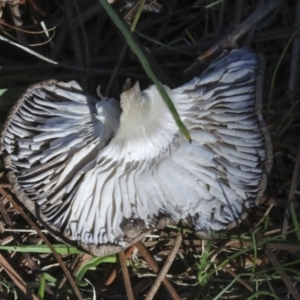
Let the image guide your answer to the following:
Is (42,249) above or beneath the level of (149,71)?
beneath

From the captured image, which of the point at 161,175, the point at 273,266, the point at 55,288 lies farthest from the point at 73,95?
the point at 273,266

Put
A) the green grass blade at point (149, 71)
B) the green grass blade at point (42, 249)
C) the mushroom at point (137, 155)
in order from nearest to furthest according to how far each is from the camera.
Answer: the green grass blade at point (149, 71), the mushroom at point (137, 155), the green grass blade at point (42, 249)

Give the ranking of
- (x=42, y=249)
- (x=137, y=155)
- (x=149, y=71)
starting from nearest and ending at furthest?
(x=149, y=71) < (x=137, y=155) < (x=42, y=249)

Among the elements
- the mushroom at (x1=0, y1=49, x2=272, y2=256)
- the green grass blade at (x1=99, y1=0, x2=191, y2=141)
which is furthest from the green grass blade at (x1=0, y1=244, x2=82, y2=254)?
the green grass blade at (x1=99, y1=0, x2=191, y2=141)

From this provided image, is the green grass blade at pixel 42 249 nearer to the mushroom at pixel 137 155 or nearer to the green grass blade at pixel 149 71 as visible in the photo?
the mushroom at pixel 137 155

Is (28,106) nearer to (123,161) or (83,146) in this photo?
(83,146)

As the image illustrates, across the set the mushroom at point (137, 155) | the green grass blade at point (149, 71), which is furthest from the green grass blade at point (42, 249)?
the green grass blade at point (149, 71)

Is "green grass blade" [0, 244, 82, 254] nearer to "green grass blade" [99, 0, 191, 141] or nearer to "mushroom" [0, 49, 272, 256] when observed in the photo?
"mushroom" [0, 49, 272, 256]

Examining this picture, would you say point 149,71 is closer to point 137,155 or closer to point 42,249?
point 137,155

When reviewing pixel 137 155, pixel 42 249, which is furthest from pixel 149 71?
pixel 42 249
